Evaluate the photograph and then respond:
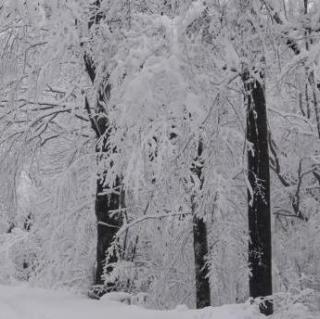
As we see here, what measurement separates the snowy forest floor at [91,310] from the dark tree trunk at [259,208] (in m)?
0.73

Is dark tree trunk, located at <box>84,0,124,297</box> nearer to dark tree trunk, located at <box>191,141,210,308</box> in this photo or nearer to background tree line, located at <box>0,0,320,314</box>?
background tree line, located at <box>0,0,320,314</box>

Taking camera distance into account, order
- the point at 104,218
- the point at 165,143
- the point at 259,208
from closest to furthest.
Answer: the point at 165,143 → the point at 259,208 → the point at 104,218

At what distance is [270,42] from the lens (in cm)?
601

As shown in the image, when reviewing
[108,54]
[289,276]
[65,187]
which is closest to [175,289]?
[289,276]

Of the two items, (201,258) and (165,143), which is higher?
(165,143)

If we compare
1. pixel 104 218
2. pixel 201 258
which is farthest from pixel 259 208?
pixel 104 218

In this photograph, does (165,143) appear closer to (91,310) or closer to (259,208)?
(259,208)

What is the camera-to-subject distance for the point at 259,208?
678 cm

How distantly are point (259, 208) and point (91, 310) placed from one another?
234cm

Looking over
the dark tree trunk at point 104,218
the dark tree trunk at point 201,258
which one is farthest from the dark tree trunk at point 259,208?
the dark tree trunk at point 104,218

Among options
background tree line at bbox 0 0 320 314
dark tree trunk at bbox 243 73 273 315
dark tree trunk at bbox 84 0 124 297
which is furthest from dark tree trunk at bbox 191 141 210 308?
dark tree trunk at bbox 243 73 273 315

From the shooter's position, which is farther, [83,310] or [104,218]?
[104,218]

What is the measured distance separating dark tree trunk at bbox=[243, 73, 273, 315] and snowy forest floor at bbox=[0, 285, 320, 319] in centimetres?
73

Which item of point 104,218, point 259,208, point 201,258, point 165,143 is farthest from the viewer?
point 201,258
